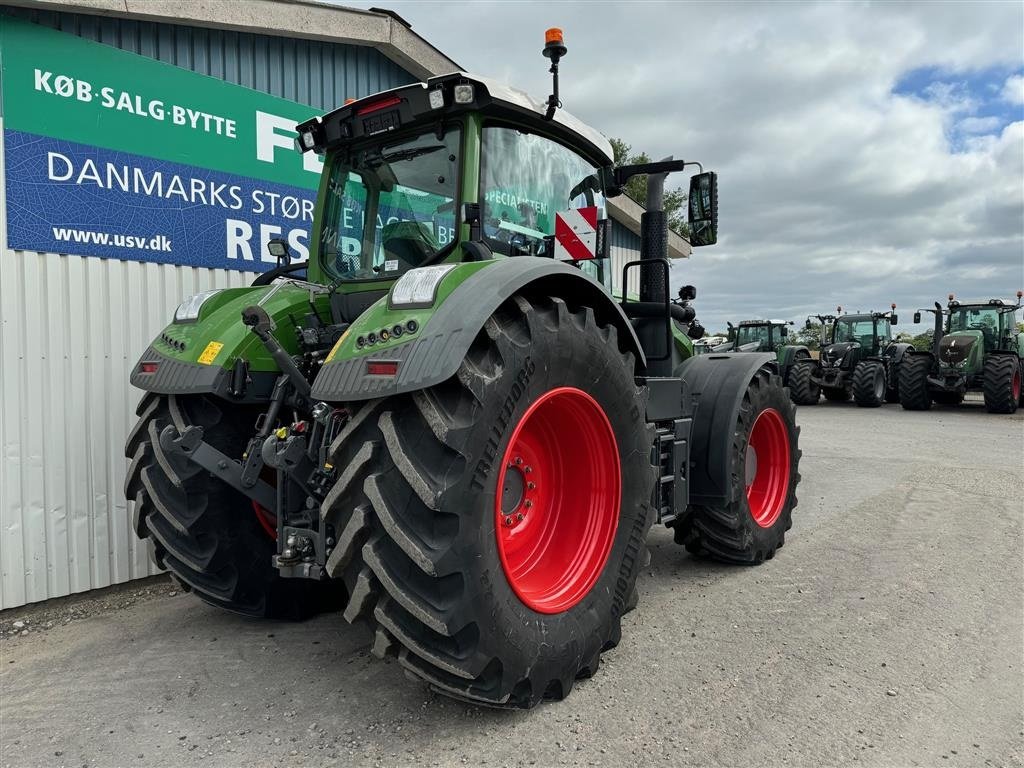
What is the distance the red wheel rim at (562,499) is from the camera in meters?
3.09

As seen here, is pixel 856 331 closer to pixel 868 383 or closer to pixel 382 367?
pixel 868 383

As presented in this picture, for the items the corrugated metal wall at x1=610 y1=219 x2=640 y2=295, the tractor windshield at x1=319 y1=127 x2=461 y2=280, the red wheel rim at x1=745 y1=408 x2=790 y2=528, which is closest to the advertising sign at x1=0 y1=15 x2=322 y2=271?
the tractor windshield at x1=319 y1=127 x2=461 y2=280

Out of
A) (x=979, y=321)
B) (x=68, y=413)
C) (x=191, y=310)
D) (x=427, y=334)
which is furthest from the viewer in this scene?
(x=979, y=321)

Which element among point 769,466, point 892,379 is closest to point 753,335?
point 892,379

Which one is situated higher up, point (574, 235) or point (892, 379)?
point (574, 235)

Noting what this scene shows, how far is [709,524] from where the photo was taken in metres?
4.52

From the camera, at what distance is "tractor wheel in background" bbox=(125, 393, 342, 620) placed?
3.28m

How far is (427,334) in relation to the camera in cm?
242

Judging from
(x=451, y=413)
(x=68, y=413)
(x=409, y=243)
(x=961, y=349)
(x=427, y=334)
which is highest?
(x=409, y=243)

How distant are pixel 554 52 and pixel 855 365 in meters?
17.3

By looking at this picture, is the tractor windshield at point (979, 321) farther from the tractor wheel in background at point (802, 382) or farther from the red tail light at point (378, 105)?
the red tail light at point (378, 105)

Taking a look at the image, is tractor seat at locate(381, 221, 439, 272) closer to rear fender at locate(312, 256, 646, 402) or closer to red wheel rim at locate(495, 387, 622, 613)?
rear fender at locate(312, 256, 646, 402)

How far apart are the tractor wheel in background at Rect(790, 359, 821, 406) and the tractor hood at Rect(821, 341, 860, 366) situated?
0.47 m

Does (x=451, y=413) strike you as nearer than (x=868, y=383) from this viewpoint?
Yes
